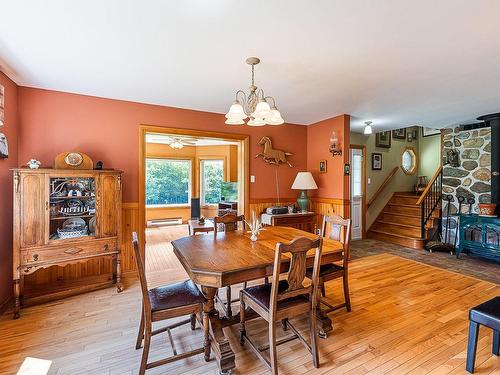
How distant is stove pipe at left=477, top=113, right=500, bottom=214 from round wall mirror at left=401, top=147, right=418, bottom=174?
243cm

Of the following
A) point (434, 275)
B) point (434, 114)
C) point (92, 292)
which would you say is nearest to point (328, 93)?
point (434, 114)

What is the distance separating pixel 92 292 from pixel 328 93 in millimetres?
3864

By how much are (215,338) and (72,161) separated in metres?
2.63

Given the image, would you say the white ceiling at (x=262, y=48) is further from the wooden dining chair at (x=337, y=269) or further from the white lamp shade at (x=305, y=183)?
the wooden dining chair at (x=337, y=269)

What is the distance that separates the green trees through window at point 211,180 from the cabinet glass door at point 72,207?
4686 mm

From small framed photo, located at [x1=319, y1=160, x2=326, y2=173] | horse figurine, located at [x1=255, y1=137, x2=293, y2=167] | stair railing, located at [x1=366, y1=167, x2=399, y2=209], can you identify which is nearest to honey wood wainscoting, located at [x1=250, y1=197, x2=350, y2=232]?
small framed photo, located at [x1=319, y1=160, x2=326, y2=173]

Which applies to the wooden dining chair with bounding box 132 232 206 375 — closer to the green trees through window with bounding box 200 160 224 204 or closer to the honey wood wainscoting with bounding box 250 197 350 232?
the honey wood wainscoting with bounding box 250 197 350 232

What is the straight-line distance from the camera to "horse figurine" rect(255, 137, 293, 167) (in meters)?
4.60

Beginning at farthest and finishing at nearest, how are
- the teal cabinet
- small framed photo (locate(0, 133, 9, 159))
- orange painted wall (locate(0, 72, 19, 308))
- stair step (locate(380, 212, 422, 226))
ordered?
1. stair step (locate(380, 212, 422, 226))
2. the teal cabinet
3. orange painted wall (locate(0, 72, 19, 308))
4. small framed photo (locate(0, 133, 9, 159))

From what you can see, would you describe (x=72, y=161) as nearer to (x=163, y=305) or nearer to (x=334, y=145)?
(x=163, y=305)

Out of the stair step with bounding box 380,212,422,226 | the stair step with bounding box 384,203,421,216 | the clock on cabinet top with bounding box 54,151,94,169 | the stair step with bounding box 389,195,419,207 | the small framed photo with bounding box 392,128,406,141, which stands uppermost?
the small framed photo with bounding box 392,128,406,141

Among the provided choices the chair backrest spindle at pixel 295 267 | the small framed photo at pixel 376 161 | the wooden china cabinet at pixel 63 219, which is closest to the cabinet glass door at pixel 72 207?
the wooden china cabinet at pixel 63 219

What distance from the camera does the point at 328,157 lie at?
4.61m

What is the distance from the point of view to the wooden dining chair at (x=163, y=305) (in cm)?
168
